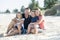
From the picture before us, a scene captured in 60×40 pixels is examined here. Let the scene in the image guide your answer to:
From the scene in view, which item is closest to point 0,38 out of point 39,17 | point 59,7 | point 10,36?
point 10,36

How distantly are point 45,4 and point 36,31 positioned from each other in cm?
4079

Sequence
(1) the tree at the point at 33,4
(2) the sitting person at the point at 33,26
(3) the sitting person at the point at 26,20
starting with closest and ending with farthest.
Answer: (2) the sitting person at the point at 33,26
(3) the sitting person at the point at 26,20
(1) the tree at the point at 33,4

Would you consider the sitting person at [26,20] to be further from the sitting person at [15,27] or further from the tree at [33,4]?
the tree at [33,4]

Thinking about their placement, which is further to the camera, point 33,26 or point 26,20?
point 26,20

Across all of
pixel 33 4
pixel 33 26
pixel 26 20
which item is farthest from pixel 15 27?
pixel 33 4

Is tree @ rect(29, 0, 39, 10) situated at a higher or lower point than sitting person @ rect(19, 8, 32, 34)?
lower

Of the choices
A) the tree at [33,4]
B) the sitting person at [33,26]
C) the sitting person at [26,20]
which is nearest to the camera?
the sitting person at [33,26]

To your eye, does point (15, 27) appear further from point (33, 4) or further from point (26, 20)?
point (33, 4)

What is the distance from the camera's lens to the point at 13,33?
31.4 ft

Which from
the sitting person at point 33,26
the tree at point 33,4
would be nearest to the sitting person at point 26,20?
the sitting person at point 33,26

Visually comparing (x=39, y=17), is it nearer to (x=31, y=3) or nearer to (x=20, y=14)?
(x=20, y=14)

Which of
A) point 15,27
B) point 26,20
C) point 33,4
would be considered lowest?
point 33,4

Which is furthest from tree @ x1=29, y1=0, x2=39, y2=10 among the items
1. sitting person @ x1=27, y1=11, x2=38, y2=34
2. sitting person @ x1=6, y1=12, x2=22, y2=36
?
sitting person @ x1=27, y1=11, x2=38, y2=34

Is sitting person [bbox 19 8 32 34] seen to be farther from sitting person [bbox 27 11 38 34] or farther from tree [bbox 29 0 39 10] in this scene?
tree [bbox 29 0 39 10]
